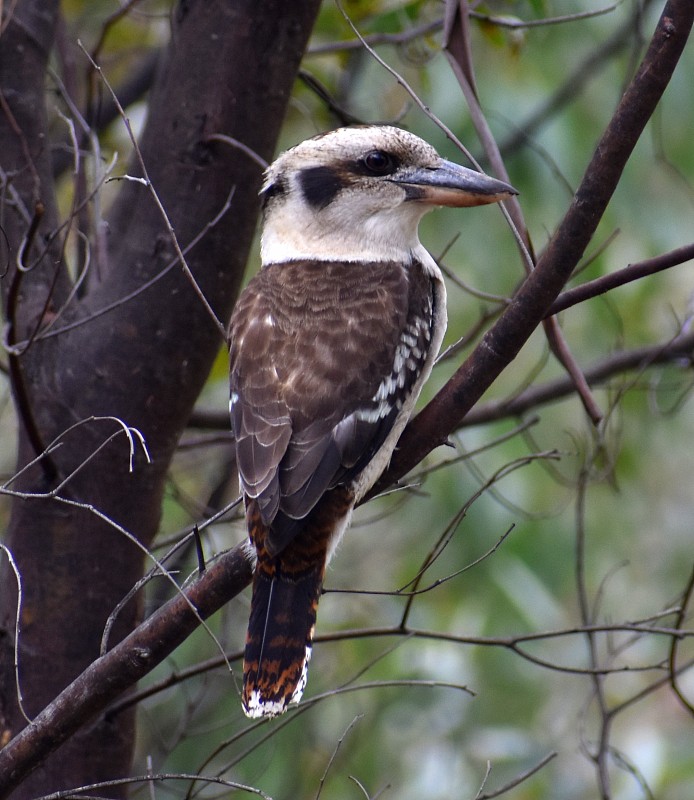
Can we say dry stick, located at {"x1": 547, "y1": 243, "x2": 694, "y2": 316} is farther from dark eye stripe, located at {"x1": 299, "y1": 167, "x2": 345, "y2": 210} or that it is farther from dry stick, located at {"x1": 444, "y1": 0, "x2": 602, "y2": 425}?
dark eye stripe, located at {"x1": 299, "y1": 167, "x2": 345, "y2": 210}

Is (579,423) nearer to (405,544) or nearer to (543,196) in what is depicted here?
(405,544)

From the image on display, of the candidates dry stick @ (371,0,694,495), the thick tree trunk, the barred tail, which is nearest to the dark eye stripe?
the thick tree trunk

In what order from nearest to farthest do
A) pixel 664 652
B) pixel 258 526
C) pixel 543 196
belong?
1. pixel 258 526
2. pixel 543 196
3. pixel 664 652

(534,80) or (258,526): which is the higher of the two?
(534,80)

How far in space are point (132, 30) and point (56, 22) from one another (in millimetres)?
1979

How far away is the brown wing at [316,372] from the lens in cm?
217

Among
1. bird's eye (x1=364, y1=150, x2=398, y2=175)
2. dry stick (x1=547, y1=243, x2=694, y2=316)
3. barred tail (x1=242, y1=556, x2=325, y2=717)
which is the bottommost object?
barred tail (x1=242, y1=556, x2=325, y2=717)

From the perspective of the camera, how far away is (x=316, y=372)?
2.29 metres

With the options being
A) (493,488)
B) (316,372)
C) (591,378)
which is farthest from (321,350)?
(493,488)

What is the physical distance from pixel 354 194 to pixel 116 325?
0.65 m

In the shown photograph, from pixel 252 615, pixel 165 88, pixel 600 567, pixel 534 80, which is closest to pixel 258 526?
pixel 252 615

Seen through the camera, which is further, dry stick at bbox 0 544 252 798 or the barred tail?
the barred tail

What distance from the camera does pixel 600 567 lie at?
4.47m

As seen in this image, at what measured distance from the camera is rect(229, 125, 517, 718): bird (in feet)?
7.08
